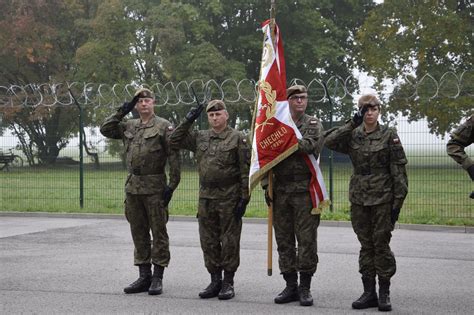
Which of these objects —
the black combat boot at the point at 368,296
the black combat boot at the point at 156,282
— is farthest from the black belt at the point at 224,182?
the black combat boot at the point at 368,296

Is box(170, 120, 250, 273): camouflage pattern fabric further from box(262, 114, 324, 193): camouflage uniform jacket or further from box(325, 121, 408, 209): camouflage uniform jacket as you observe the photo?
box(325, 121, 408, 209): camouflage uniform jacket

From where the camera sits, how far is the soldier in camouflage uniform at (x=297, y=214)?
751cm

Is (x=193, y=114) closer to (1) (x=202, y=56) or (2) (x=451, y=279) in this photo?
(2) (x=451, y=279)

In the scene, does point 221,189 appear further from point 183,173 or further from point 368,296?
point 183,173

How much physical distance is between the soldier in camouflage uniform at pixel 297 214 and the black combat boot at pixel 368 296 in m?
0.47

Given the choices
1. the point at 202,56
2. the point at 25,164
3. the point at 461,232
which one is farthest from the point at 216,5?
the point at 461,232

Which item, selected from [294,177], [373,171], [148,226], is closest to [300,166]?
[294,177]

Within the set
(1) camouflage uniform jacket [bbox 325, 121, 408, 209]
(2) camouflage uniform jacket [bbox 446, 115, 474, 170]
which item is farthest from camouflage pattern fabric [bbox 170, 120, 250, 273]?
(2) camouflage uniform jacket [bbox 446, 115, 474, 170]

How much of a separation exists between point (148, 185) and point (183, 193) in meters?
8.30

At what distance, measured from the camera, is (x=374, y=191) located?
23.8 ft

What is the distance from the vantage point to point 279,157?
761 cm

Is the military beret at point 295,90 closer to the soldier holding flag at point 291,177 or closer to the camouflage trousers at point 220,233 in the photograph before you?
the soldier holding flag at point 291,177

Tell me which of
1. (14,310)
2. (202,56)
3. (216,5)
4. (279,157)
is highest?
(216,5)

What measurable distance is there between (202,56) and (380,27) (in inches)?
291
